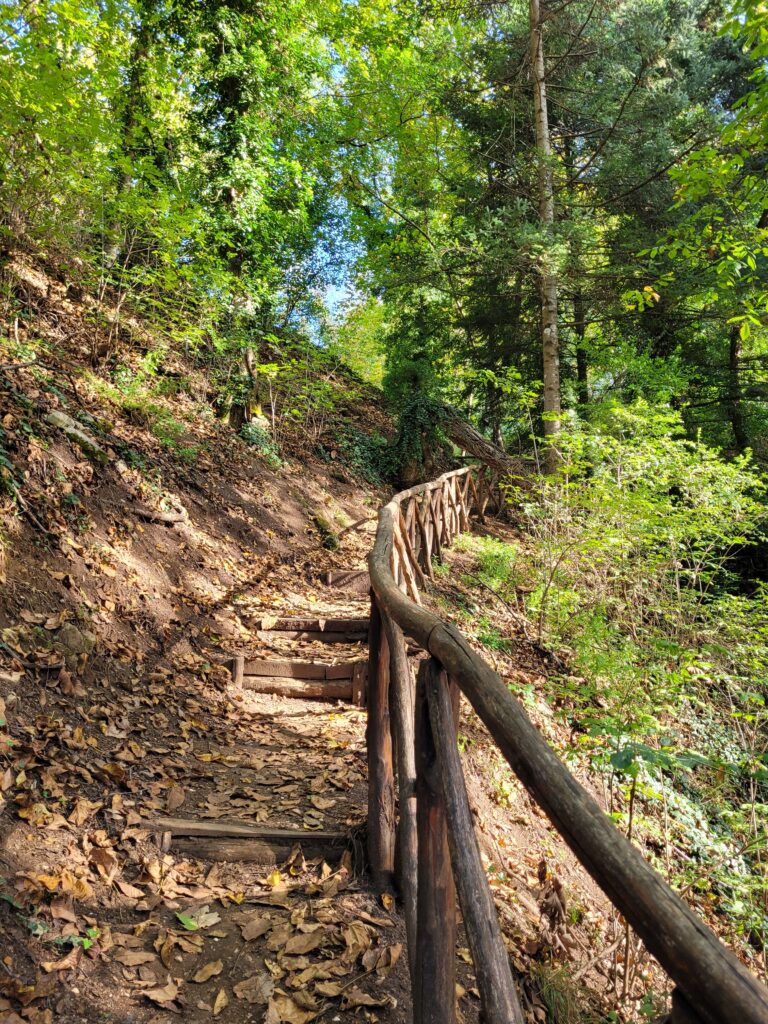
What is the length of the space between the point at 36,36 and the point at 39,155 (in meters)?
1.06

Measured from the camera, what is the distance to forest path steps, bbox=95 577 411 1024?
2.21 meters

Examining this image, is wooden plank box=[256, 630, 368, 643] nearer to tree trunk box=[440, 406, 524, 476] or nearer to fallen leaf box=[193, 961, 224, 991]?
fallen leaf box=[193, 961, 224, 991]

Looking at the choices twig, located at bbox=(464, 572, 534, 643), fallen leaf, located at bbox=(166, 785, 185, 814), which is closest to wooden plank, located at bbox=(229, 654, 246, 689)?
fallen leaf, located at bbox=(166, 785, 185, 814)

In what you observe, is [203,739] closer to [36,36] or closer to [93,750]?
[93,750]

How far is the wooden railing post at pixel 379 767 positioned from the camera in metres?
2.88

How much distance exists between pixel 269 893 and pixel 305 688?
8.30 feet

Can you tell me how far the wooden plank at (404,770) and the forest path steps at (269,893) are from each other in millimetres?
193

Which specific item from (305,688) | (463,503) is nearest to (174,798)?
(305,688)

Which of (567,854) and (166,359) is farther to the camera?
(166,359)

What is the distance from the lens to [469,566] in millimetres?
10016

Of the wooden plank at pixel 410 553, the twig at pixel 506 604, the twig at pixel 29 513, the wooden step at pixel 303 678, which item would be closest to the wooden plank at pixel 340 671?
the wooden step at pixel 303 678

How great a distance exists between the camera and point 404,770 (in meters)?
2.80

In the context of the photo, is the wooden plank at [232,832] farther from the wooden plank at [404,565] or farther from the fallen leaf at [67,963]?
the wooden plank at [404,565]

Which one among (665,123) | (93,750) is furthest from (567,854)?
(665,123)
